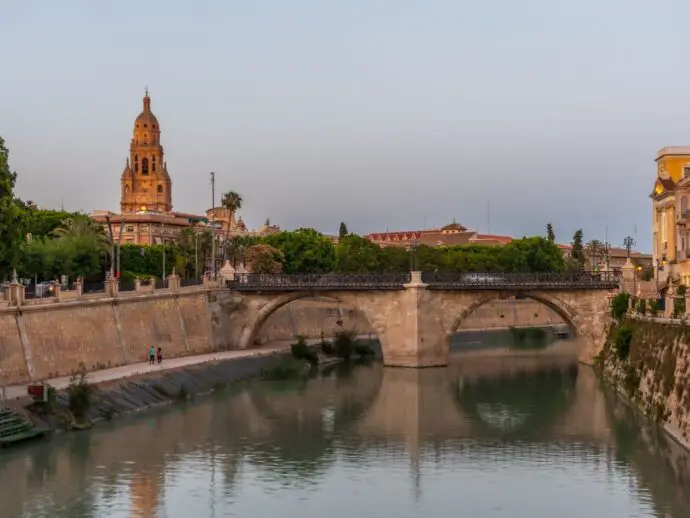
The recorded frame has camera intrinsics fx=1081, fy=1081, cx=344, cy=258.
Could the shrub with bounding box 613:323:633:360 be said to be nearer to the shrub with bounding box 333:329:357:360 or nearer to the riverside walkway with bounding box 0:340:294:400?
the riverside walkway with bounding box 0:340:294:400

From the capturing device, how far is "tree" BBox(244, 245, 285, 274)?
111062 millimetres

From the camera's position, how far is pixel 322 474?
38.2m

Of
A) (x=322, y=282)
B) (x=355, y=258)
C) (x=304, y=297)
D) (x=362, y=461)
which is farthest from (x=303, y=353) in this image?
(x=355, y=258)

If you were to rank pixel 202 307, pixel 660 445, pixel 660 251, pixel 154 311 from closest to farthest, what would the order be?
pixel 660 445 → pixel 154 311 → pixel 202 307 → pixel 660 251

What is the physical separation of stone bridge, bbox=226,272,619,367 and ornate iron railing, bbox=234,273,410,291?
65 mm

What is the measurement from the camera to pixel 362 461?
4075 centimetres

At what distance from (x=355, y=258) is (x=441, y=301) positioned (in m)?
53.4

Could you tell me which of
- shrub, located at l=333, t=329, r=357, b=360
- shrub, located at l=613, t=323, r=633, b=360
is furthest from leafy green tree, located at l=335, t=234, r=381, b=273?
shrub, located at l=613, t=323, r=633, b=360

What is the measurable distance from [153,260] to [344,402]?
181ft

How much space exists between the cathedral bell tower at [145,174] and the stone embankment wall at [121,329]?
79.8 meters

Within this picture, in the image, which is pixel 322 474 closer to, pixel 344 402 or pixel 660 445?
pixel 660 445

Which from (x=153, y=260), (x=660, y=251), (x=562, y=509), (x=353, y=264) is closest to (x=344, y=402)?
(x=562, y=509)

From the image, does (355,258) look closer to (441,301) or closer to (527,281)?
(441,301)

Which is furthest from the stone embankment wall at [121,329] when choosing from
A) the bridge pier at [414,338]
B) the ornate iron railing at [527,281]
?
the ornate iron railing at [527,281]
